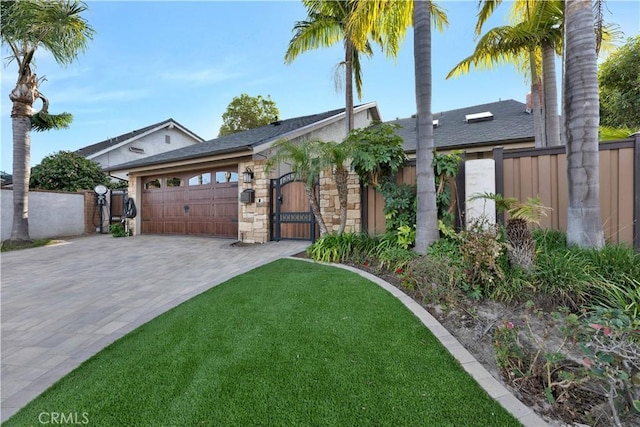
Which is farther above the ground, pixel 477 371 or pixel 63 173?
pixel 63 173

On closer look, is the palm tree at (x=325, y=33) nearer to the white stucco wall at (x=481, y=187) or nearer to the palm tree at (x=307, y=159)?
the palm tree at (x=307, y=159)

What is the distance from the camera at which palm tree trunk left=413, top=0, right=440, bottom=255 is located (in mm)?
4422

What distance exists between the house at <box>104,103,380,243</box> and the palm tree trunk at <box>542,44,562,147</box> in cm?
536

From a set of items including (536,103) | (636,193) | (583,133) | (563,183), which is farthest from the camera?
(536,103)

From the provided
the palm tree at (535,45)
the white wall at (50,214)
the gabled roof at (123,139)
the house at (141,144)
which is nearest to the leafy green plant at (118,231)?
the white wall at (50,214)

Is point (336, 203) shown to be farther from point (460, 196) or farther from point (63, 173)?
point (63, 173)

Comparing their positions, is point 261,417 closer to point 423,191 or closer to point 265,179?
point 423,191

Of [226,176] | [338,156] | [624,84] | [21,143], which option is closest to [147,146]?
[21,143]

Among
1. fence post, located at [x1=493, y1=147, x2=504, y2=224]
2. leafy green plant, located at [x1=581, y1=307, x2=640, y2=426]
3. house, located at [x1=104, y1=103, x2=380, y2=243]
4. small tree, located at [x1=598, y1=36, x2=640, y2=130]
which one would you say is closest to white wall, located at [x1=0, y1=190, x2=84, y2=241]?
house, located at [x1=104, y1=103, x2=380, y2=243]

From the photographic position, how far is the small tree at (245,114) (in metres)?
22.4

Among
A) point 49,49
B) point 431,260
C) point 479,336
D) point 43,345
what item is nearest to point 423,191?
point 431,260

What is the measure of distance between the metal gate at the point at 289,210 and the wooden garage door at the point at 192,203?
72.5 inches

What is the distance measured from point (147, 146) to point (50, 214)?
9.03m

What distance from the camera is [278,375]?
2049 millimetres
